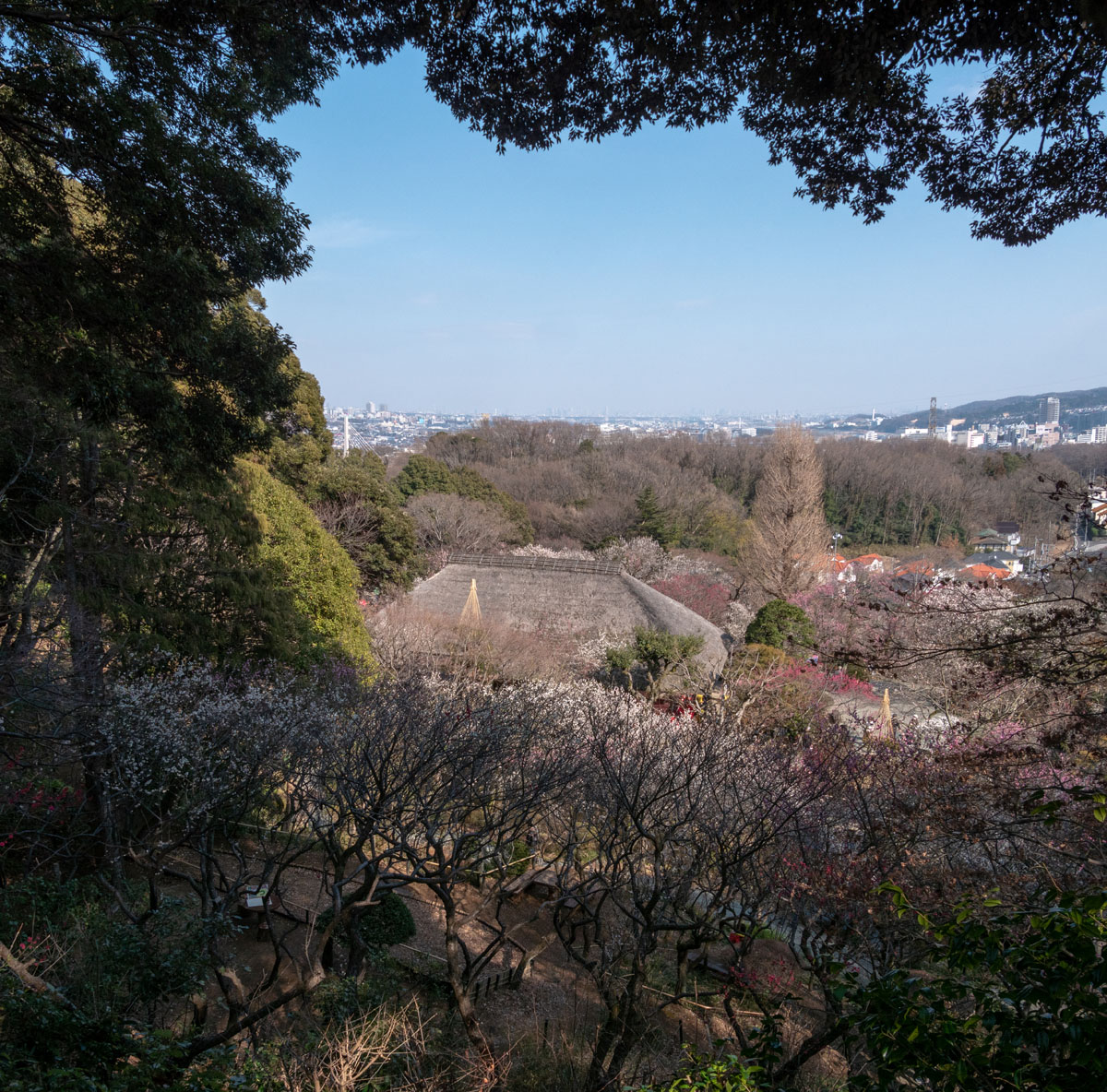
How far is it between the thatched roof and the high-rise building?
7747 centimetres

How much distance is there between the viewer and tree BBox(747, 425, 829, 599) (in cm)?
2375

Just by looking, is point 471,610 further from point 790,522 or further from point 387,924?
point 790,522

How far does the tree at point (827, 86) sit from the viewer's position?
3.47m

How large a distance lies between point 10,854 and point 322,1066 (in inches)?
202

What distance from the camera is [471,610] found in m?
15.7

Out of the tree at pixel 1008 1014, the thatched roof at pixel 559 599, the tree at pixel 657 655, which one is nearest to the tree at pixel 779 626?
the thatched roof at pixel 559 599

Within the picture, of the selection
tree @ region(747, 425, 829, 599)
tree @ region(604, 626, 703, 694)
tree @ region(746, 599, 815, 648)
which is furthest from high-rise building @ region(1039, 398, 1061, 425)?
tree @ region(604, 626, 703, 694)

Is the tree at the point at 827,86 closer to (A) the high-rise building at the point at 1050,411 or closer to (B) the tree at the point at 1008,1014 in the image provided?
(B) the tree at the point at 1008,1014

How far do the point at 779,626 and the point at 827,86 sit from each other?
46.1 feet

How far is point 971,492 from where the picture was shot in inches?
1780

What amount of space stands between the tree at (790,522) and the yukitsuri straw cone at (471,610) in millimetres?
11589

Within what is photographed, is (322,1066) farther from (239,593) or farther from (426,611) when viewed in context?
(426,611)

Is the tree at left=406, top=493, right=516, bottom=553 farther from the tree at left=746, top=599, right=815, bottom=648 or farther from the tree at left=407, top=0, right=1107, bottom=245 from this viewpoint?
the tree at left=407, top=0, right=1107, bottom=245

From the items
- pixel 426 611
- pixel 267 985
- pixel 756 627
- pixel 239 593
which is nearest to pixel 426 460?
pixel 426 611
